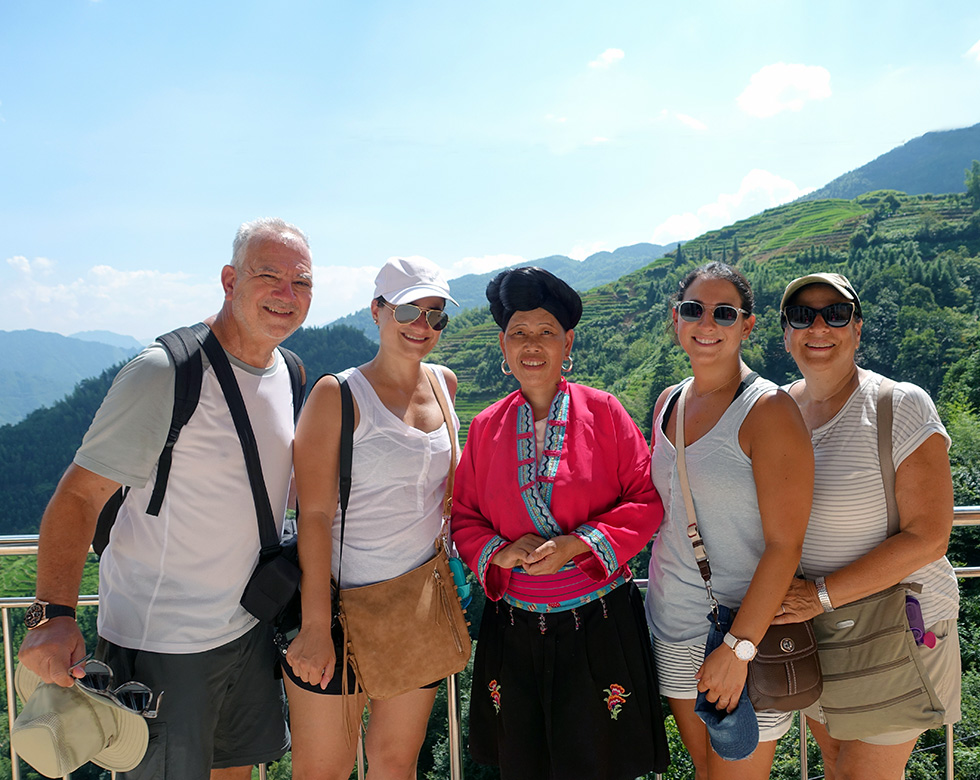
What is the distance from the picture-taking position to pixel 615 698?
6.07ft

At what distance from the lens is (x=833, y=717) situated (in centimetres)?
184

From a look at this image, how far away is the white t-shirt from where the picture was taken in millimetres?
1771

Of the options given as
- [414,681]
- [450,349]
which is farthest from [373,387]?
[450,349]

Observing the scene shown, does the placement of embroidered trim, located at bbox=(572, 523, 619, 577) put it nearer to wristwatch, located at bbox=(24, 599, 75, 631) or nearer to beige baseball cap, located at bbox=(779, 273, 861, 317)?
beige baseball cap, located at bbox=(779, 273, 861, 317)

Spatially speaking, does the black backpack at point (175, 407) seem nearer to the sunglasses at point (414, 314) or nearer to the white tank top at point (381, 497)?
the white tank top at point (381, 497)

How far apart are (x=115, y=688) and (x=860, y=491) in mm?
2054

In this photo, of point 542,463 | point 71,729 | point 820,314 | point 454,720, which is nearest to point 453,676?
point 454,720

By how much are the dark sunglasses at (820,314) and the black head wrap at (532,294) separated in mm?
643

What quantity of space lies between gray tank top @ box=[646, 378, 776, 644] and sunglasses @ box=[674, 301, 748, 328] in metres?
0.19

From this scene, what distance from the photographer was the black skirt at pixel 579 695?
6.02ft

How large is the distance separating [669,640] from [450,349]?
93.6 m

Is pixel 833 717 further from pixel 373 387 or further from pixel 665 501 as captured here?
pixel 373 387

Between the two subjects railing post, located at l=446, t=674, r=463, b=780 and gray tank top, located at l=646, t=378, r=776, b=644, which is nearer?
gray tank top, located at l=646, t=378, r=776, b=644

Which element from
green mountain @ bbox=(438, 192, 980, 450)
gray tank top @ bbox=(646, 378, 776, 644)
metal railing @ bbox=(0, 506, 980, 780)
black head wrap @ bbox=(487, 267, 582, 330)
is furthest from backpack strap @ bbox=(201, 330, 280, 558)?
green mountain @ bbox=(438, 192, 980, 450)
